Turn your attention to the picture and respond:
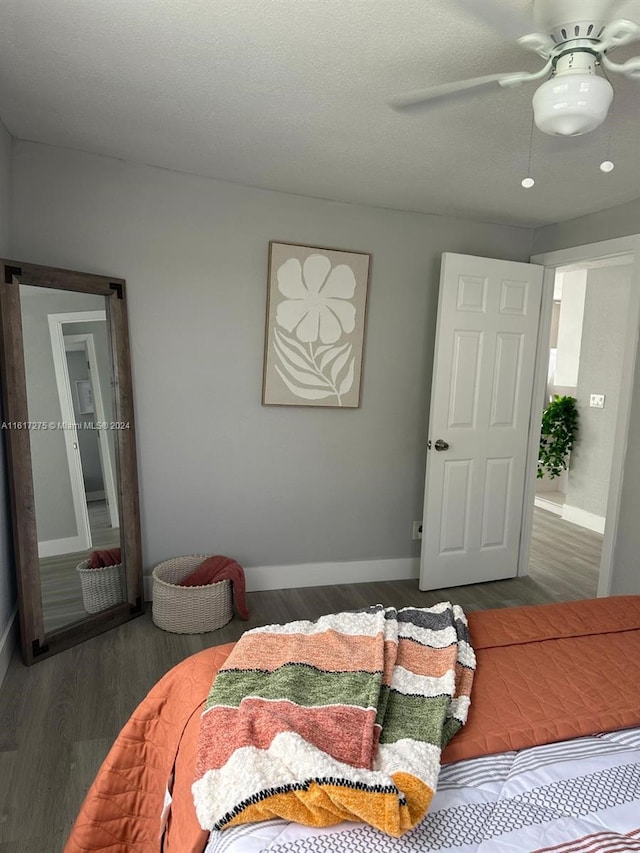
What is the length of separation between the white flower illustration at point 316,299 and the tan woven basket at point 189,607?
152 cm

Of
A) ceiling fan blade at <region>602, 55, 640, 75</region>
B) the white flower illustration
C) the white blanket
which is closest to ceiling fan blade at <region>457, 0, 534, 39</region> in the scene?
ceiling fan blade at <region>602, 55, 640, 75</region>

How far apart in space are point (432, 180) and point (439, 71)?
1.12 meters

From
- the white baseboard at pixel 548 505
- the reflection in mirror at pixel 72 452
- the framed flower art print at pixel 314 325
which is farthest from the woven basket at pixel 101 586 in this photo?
the white baseboard at pixel 548 505

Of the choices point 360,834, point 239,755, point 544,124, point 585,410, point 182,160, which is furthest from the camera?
point 585,410

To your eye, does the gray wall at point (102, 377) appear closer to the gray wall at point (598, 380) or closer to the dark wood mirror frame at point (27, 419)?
the dark wood mirror frame at point (27, 419)

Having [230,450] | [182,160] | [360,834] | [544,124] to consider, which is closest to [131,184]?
[182,160]

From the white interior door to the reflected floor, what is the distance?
1.93m

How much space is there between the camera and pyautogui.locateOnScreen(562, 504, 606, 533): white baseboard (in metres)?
5.45

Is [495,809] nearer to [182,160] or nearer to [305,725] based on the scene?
[305,725]

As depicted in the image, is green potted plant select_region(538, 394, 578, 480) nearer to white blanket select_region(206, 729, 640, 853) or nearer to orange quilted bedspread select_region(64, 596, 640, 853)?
orange quilted bedspread select_region(64, 596, 640, 853)

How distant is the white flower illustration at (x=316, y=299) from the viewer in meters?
3.38

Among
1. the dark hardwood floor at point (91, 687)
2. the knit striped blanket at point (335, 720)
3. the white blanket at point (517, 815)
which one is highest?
the knit striped blanket at point (335, 720)

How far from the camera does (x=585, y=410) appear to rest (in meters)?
5.75

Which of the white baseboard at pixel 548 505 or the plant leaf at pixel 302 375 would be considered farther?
the white baseboard at pixel 548 505
